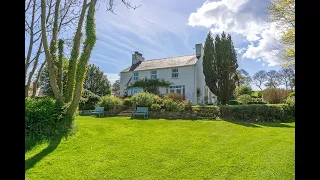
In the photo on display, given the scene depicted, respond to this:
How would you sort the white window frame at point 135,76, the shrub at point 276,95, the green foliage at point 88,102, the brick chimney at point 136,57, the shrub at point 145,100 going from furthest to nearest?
the brick chimney at point 136,57
the white window frame at point 135,76
the green foliage at point 88,102
the shrub at point 276,95
the shrub at point 145,100

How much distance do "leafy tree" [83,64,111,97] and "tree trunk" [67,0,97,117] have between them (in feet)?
83.7

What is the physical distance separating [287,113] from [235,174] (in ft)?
35.7

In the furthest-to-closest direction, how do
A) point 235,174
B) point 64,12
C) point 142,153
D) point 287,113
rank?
point 287,113, point 64,12, point 142,153, point 235,174

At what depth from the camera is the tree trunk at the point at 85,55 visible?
7.05 metres

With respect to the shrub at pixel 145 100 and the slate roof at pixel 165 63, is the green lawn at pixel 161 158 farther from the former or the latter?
the slate roof at pixel 165 63

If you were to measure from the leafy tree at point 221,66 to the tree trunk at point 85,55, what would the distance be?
48.8 feet

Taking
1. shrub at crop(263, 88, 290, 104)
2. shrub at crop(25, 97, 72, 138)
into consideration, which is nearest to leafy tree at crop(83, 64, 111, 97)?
shrub at crop(263, 88, 290, 104)

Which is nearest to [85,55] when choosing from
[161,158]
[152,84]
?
[161,158]

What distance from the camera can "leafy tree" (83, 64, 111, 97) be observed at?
3216cm

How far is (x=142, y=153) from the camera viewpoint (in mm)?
5090

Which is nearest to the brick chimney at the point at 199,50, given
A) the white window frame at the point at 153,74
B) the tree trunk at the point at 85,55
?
the white window frame at the point at 153,74
